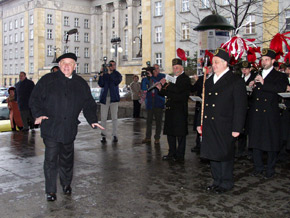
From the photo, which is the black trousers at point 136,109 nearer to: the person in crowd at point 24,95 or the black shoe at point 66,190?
the person in crowd at point 24,95

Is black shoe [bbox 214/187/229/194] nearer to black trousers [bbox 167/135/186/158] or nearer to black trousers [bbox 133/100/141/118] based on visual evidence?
black trousers [bbox 167/135/186/158]

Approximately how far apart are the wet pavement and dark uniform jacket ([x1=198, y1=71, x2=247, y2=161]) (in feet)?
2.07

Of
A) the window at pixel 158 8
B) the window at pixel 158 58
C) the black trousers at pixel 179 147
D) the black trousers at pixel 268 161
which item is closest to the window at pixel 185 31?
the window at pixel 158 8

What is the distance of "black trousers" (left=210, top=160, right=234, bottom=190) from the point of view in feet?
17.3

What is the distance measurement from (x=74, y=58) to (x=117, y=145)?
4365mm

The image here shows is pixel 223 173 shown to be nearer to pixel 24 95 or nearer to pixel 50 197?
pixel 50 197

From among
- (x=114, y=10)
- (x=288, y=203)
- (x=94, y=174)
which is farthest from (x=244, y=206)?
(x=114, y=10)

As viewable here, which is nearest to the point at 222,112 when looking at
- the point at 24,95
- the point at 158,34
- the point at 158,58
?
the point at 24,95

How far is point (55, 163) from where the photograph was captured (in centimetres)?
494

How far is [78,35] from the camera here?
2800 inches

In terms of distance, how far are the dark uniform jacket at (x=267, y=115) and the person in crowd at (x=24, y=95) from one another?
7960 millimetres

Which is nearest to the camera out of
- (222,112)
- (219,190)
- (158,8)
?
(222,112)

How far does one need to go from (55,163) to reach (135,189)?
123 centimetres

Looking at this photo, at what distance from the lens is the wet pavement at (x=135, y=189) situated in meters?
4.48
